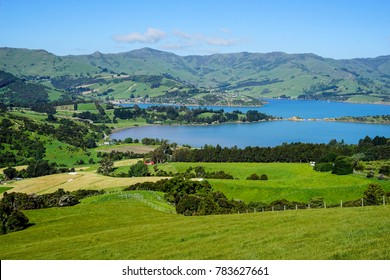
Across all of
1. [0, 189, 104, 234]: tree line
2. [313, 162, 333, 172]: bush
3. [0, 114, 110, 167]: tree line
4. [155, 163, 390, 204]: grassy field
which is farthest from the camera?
[0, 114, 110, 167]: tree line

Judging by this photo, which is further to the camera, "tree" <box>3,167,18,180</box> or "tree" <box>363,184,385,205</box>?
"tree" <box>3,167,18,180</box>

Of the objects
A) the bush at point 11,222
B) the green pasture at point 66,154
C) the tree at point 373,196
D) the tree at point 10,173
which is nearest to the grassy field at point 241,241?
the bush at point 11,222

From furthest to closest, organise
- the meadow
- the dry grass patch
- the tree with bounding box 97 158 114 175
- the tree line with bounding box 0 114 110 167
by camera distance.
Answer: the tree line with bounding box 0 114 110 167
the tree with bounding box 97 158 114 175
the dry grass patch
the meadow

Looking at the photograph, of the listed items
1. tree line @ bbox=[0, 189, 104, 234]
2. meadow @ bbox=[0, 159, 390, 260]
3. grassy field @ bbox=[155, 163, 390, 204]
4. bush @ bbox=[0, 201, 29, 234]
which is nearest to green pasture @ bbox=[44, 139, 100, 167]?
tree line @ bbox=[0, 189, 104, 234]

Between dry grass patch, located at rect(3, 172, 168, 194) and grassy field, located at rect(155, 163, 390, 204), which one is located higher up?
grassy field, located at rect(155, 163, 390, 204)

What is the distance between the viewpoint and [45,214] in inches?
1719

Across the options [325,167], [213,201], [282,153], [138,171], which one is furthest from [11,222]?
[282,153]

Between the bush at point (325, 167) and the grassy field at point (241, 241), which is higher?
the grassy field at point (241, 241)

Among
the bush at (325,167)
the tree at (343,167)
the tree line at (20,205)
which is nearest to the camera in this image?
the tree line at (20,205)

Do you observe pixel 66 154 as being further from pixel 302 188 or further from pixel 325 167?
pixel 302 188

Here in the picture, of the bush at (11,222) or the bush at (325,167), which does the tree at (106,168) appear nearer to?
the bush at (325,167)

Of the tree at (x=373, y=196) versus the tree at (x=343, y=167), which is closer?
the tree at (x=373, y=196)

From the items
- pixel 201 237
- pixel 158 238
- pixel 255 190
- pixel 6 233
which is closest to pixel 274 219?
pixel 201 237

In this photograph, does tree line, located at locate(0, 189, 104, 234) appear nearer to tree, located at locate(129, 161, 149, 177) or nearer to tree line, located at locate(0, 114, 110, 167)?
tree, located at locate(129, 161, 149, 177)
